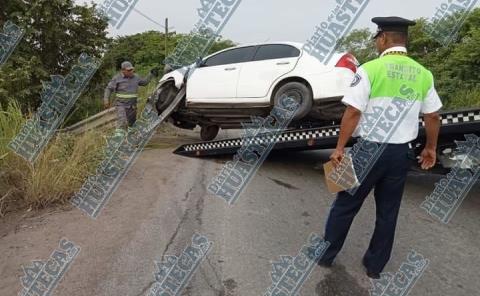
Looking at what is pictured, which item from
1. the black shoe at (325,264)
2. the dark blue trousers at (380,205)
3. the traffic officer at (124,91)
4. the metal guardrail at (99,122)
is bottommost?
the metal guardrail at (99,122)

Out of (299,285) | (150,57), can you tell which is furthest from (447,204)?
(150,57)

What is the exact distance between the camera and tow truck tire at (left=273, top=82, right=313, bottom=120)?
5.66 meters

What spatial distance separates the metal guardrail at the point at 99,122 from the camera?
651 cm

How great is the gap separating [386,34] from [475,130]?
2.12m

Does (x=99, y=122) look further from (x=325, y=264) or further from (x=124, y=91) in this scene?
(x=325, y=264)

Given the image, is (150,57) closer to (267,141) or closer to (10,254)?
(267,141)

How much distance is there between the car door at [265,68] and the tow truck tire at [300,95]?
0.22 metres

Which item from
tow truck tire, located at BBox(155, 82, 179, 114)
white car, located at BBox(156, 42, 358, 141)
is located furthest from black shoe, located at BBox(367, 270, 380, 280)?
tow truck tire, located at BBox(155, 82, 179, 114)

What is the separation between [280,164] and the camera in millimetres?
6727

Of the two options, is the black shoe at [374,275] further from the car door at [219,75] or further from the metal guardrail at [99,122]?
the metal guardrail at [99,122]

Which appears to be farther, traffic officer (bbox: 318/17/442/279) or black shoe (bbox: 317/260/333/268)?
black shoe (bbox: 317/260/333/268)

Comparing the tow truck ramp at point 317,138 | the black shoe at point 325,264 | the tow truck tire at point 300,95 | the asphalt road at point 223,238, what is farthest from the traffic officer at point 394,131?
the tow truck tire at point 300,95

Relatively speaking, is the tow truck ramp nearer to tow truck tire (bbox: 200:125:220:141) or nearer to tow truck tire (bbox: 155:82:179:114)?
tow truck tire (bbox: 155:82:179:114)

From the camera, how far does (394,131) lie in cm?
286
